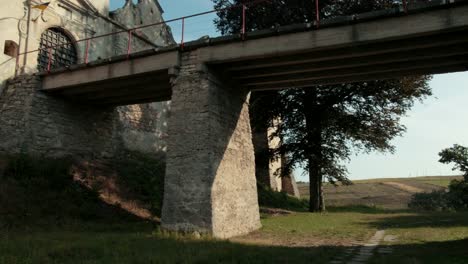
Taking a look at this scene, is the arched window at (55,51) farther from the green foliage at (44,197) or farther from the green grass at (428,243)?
the green grass at (428,243)

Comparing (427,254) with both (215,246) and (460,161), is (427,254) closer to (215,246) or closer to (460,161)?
(460,161)

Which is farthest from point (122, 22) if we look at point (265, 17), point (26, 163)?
point (26, 163)

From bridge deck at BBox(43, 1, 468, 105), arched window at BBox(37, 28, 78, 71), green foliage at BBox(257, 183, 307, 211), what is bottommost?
green foliage at BBox(257, 183, 307, 211)

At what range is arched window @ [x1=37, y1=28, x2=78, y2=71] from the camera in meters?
17.1

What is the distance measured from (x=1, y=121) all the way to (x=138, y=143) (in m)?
7.21

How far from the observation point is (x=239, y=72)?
12469mm

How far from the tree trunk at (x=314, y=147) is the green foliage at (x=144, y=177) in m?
7.41

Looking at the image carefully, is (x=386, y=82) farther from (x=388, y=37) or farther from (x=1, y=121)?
(x=1, y=121)

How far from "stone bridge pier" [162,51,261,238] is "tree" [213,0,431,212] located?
26.3ft

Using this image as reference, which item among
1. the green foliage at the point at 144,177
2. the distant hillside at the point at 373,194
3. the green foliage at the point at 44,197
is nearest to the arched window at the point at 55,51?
the green foliage at the point at 44,197

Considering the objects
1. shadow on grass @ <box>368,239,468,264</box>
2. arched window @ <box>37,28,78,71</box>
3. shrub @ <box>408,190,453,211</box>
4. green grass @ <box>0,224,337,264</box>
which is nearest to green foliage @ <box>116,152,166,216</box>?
arched window @ <box>37,28,78,71</box>

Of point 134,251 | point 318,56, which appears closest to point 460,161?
point 318,56

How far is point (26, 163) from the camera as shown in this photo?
45.4ft

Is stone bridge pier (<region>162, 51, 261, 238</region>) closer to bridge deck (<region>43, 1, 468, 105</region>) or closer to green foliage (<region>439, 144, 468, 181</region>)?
bridge deck (<region>43, 1, 468, 105</region>)
